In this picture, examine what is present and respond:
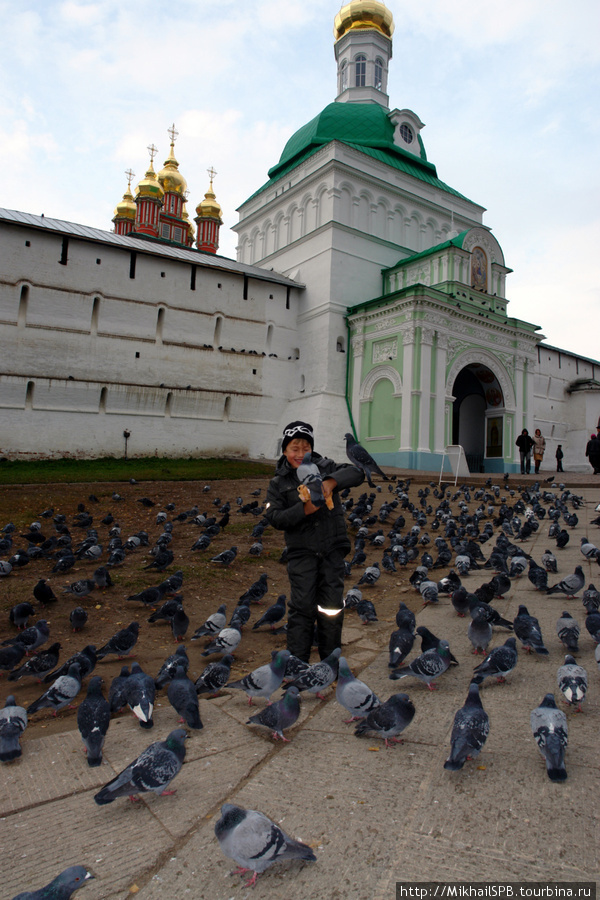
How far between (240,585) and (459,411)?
24178 millimetres

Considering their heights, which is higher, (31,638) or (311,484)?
(311,484)

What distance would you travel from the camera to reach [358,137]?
28609 mm

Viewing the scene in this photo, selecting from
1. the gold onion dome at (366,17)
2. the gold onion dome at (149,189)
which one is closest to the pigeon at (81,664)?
the gold onion dome at (366,17)

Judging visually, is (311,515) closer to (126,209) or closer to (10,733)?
(10,733)

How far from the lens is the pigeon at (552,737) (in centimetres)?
242

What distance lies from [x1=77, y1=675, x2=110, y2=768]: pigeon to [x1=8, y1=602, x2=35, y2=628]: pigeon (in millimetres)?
2690

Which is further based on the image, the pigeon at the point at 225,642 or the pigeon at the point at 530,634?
the pigeon at the point at 225,642

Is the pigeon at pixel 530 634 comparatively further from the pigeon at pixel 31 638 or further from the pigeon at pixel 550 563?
the pigeon at pixel 31 638

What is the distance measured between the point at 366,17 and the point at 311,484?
123 feet

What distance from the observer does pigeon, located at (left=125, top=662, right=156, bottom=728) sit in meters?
3.23

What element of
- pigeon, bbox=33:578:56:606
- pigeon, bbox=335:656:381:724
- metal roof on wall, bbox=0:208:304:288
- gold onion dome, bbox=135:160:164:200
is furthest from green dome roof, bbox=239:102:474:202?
pigeon, bbox=335:656:381:724

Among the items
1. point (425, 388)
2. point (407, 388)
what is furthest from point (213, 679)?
point (425, 388)

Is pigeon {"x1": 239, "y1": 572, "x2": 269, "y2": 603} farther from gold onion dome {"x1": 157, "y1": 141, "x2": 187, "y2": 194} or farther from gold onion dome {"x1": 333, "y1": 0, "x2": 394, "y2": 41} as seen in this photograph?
gold onion dome {"x1": 157, "y1": 141, "x2": 187, "y2": 194}

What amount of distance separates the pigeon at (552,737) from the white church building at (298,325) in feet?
65.3
